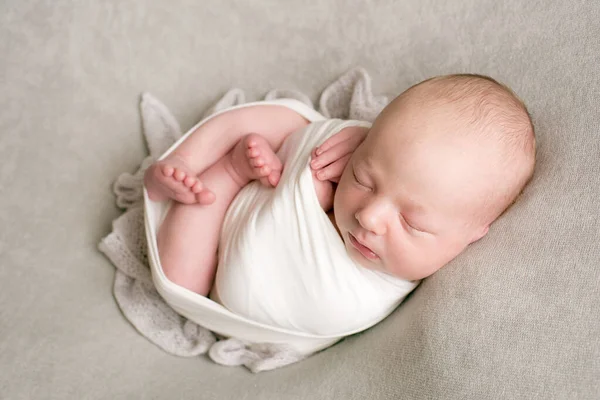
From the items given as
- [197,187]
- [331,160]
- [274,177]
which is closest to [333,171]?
[331,160]

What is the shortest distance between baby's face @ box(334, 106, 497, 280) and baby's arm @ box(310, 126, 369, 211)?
6 centimetres

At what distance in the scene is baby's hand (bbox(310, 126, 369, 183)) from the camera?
987 millimetres

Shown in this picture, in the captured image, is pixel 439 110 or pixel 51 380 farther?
pixel 51 380

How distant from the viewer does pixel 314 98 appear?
136cm

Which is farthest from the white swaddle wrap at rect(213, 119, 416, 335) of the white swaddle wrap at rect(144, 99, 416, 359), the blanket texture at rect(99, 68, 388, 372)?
the blanket texture at rect(99, 68, 388, 372)

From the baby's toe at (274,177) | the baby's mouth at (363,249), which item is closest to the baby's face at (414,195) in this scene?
the baby's mouth at (363,249)

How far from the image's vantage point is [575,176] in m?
0.88

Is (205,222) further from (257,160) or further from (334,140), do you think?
(334,140)

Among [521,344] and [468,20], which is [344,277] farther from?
[468,20]

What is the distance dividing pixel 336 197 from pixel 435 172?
0.18 meters

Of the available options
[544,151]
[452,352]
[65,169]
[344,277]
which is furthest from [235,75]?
[452,352]

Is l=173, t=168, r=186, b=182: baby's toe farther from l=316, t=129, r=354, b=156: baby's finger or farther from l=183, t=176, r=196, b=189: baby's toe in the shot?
l=316, t=129, r=354, b=156: baby's finger

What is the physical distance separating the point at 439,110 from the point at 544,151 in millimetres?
225

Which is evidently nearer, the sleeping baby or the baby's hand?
the sleeping baby
